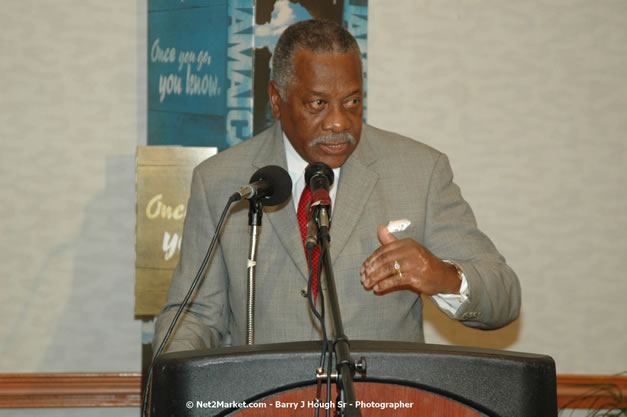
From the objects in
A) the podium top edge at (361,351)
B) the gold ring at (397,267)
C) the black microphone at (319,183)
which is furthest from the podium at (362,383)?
the gold ring at (397,267)

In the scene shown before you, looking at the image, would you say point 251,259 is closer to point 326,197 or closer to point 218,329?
point 326,197

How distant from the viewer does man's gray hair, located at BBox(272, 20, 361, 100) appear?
6.17ft

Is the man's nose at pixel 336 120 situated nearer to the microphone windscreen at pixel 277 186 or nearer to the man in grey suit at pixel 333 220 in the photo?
the man in grey suit at pixel 333 220

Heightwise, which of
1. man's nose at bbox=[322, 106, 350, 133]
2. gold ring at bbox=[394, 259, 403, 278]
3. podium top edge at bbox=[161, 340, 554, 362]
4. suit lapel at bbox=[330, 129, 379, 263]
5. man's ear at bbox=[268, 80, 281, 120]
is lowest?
podium top edge at bbox=[161, 340, 554, 362]

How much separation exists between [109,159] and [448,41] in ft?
4.72

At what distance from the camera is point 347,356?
862mm

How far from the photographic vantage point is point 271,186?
138 cm

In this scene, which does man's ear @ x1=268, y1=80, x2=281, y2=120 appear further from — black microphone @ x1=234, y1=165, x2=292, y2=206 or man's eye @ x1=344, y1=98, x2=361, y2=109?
black microphone @ x1=234, y1=165, x2=292, y2=206

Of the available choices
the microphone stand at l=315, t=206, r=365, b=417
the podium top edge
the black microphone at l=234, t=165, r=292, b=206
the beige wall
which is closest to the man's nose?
the black microphone at l=234, t=165, r=292, b=206

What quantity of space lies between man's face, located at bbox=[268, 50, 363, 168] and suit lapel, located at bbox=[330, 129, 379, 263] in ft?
0.43

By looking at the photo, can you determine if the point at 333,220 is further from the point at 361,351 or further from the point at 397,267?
the point at 361,351

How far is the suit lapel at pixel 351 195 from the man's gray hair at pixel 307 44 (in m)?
0.28

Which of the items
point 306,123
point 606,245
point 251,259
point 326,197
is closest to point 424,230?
point 306,123

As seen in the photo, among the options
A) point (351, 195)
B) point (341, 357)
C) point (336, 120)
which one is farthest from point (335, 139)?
point (341, 357)
